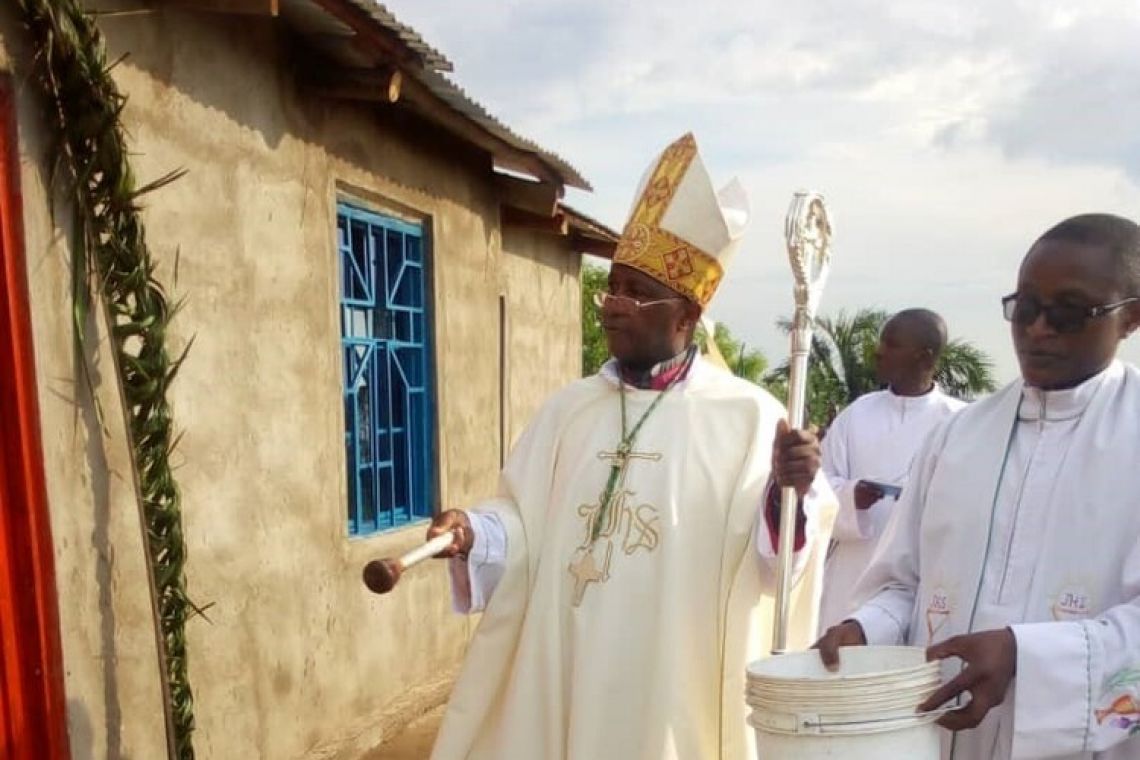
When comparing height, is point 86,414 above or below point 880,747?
above

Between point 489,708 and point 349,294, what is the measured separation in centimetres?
328

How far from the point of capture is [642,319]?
380 centimetres

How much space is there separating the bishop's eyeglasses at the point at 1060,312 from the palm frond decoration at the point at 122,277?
2.89m

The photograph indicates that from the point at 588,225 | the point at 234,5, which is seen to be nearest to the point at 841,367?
the point at 588,225

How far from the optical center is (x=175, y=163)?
4816mm

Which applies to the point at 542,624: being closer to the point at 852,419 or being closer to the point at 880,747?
the point at 880,747

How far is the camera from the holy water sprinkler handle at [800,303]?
298cm

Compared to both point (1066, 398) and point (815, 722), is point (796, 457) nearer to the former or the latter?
point (1066, 398)

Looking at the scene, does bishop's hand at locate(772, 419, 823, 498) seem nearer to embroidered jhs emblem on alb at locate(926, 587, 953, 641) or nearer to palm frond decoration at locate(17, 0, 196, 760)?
embroidered jhs emblem on alb at locate(926, 587, 953, 641)

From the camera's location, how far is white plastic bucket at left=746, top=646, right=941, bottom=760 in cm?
217

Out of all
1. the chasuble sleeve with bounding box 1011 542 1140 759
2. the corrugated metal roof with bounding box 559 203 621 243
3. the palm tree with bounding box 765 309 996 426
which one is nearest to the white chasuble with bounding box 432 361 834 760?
the chasuble sleeve with bounding box 1011 542 1140 759

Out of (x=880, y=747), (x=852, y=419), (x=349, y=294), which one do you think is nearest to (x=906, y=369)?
(x=852, y=419)

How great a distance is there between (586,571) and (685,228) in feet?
3.53

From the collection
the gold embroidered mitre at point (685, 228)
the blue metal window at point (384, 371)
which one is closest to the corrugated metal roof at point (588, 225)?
the blue metal window at point (384, 371)
